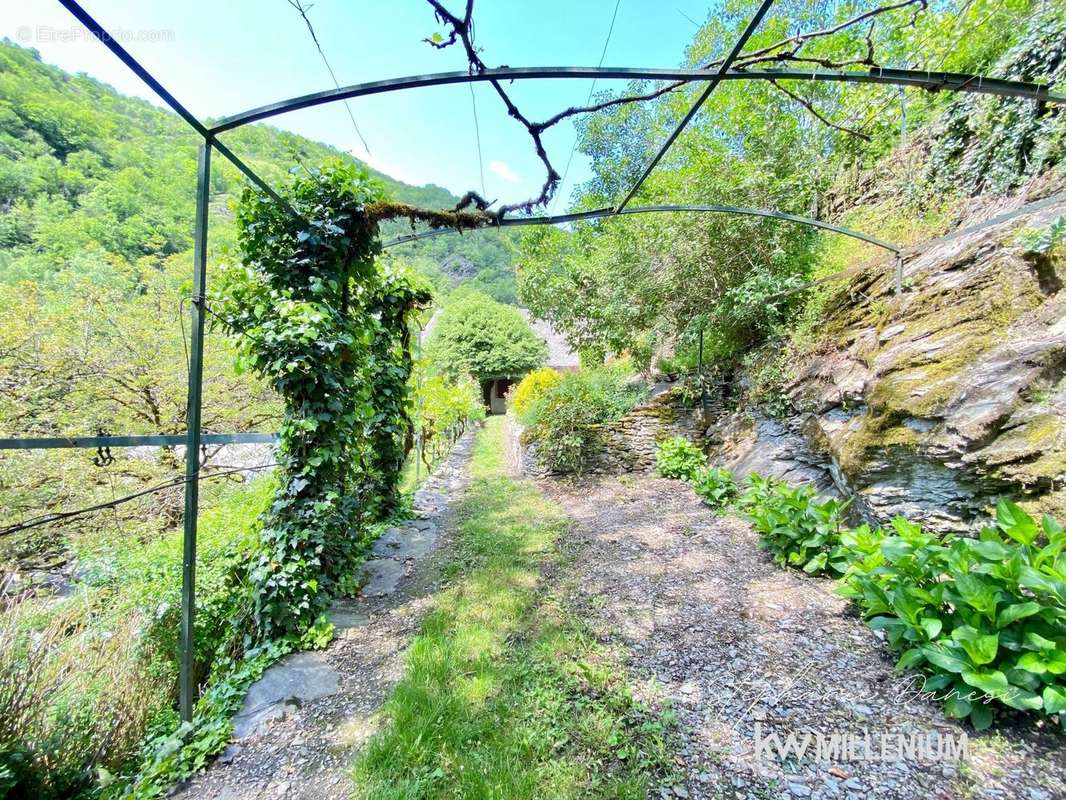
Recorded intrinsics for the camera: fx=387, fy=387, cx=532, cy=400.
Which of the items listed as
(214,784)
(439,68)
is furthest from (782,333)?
(214,784)

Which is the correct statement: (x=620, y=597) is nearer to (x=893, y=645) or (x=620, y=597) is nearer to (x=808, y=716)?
(x=808, y=716)

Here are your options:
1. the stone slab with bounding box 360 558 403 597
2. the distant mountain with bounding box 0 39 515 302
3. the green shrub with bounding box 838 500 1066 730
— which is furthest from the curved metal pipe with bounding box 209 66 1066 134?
the distant mountain with bounding box 0 39 515 302

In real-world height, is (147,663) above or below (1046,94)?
below

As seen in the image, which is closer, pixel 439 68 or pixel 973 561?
pixel 973 561

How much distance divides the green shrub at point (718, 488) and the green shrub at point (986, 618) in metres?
2.64

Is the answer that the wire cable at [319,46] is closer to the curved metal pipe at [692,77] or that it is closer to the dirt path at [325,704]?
the curved metal pipe at [692,77]

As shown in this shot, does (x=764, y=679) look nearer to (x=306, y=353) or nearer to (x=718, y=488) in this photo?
(x=718, y=488)

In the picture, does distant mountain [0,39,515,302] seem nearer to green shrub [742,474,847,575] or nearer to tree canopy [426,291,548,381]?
tree canopy [426,291,548,381]

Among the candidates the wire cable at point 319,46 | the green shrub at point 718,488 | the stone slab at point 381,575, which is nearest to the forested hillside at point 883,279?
the green shrub at point 718,488

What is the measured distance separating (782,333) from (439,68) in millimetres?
4960

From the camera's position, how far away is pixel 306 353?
8.63 feet

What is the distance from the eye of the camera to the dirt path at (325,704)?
1719 mm

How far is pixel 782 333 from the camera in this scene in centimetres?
512

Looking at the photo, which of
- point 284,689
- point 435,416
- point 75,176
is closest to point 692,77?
point 284,689
